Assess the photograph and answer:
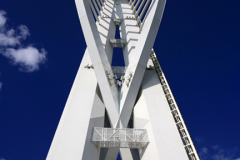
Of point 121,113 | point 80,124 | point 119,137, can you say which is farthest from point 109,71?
point 119,137

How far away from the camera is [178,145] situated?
8094 mm

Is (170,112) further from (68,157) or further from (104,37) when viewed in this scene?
(104,37)

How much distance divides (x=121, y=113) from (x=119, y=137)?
4.13 feet

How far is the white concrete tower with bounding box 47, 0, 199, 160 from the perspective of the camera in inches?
315

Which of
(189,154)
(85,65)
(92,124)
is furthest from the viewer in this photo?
(85,65)

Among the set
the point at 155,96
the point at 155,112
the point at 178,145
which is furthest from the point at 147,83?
the point at 178,145

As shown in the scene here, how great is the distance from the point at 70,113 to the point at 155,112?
13.7 feet

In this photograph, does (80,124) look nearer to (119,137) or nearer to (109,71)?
(119,137)

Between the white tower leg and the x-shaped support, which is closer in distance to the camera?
the white tower leg

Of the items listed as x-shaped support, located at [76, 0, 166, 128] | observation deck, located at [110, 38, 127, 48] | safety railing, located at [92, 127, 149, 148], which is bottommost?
safety railing, located at [92, 127, 149, 148]

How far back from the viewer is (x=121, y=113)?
9328 mm

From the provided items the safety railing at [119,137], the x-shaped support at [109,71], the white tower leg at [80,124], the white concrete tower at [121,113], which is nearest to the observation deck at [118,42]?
the white concrete tower at [121,113]

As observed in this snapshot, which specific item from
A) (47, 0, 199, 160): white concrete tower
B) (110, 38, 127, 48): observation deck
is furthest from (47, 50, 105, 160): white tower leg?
(110, 38, 127, 48): observation deck

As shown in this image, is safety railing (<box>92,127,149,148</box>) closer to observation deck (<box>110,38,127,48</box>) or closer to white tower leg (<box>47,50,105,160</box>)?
white tower leg (<box>47,50,105,160</box>)
